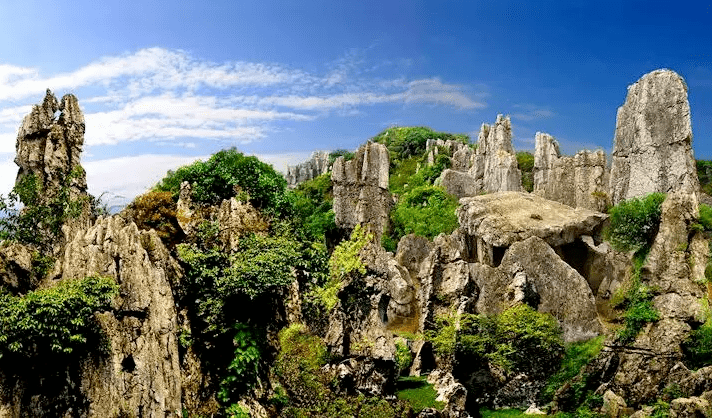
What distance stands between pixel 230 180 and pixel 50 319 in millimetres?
14511

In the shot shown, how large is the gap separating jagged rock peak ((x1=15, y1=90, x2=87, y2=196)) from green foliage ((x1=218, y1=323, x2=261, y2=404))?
9.87m

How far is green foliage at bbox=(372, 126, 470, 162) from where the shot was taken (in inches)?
3396

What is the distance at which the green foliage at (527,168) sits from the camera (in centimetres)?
5450

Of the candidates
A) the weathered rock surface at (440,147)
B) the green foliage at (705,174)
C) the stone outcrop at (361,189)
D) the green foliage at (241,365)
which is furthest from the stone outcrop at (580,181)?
the weathered rock surface at (440,147)

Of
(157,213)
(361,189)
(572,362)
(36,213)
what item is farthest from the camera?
(361,189)

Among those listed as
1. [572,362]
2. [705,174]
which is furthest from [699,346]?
[705,174]

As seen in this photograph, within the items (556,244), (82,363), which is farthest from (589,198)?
(82,363)

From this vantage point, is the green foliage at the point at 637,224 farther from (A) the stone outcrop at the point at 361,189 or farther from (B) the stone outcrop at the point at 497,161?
(A) the stone outcrop at the point at 361,189

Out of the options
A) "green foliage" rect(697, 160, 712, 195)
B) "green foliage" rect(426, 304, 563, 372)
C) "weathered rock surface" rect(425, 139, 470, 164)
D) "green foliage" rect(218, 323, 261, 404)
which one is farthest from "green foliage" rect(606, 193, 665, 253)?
"weathered rock surface" rect(425, 139, 470, 164)

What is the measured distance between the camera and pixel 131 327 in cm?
1370

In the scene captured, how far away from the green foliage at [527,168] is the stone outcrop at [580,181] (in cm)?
1230

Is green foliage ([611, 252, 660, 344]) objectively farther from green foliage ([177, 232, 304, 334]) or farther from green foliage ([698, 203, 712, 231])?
green foliage ([177, 232, 304, 334])

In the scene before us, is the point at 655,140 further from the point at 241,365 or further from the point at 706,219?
the point at 241,365

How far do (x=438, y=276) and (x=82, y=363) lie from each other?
16.9 metres
